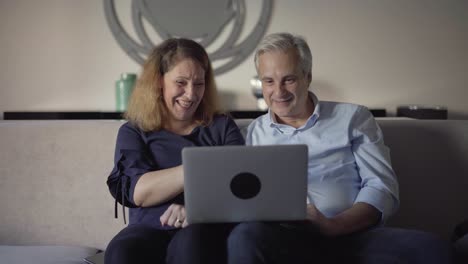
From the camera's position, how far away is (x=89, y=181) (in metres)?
1.76

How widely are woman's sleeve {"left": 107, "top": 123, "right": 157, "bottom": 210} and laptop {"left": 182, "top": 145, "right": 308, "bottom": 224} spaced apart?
1.20ft

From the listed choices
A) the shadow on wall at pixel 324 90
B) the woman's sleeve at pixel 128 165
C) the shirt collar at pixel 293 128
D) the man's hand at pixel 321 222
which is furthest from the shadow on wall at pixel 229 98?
the man's hand at pixel 321 222

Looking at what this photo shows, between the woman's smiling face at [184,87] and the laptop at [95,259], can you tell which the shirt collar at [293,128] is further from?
the laptop at [95,259]

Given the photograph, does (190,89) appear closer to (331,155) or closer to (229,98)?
(331,155)

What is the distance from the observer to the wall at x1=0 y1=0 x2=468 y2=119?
263cm

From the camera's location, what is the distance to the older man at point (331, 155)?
49.6 inches

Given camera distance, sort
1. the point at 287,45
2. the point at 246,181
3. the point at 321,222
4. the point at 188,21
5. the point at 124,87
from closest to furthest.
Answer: the point at 246,181 → the point at 321,222 → the point at 287,45 → the point at 124,87 → the point at 188,21

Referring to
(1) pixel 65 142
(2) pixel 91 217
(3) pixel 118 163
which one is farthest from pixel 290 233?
(1) pixel 65 142

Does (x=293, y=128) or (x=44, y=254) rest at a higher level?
(x=293, y=128)

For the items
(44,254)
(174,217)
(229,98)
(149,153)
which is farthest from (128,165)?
(229,98)

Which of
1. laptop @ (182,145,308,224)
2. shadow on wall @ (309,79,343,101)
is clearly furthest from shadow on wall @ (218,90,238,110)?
laptop @ (182,145,308,224)

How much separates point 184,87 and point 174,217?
1.40ft

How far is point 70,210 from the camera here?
1753mm

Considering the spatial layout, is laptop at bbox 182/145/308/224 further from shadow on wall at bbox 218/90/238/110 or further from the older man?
shadow on wall at bbox 218/90/238/110
